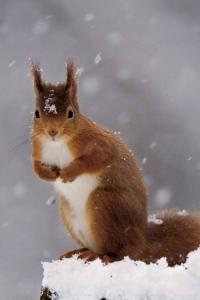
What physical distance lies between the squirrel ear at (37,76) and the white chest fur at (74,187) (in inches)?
5.6

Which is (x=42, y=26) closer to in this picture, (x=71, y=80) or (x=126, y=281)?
(x=71, y=80)

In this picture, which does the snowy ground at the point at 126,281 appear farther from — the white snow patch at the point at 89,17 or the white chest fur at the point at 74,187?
the white snow patch at the point at 89,17

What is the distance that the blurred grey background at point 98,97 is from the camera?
5.78m

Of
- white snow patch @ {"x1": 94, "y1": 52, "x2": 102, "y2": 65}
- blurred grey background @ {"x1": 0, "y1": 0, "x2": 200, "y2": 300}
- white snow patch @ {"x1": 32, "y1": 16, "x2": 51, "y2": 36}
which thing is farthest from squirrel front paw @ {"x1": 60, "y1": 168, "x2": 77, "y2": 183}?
white snow patch @ {"x1": 32, "y1": 16, "x2": 51, "y2": 36}

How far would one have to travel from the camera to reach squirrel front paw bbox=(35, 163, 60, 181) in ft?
7.91

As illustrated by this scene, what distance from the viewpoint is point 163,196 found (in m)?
5.56

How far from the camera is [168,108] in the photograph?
630 centimetres

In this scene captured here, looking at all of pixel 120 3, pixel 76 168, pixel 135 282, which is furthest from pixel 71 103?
pixel 120 3

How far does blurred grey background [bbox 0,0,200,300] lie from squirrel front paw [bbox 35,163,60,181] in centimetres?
277

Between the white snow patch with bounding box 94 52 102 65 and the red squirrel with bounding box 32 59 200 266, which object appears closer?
the red squirrel with bounding box 32 59 200 266

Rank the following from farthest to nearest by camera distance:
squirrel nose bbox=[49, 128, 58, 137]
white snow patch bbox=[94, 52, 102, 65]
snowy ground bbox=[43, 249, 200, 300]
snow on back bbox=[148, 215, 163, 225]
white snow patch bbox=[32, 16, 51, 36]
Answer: white snow patch bbox=[32, 16, 51, 36] → white snow patch bbox=[94, 52, 102, 65] → snow on back bbox=[148, 215, 163, 225] → squirrel nose bbox=[49, 128, 58, 137] → snowy ground bbox=[43, 249, 200, 300]

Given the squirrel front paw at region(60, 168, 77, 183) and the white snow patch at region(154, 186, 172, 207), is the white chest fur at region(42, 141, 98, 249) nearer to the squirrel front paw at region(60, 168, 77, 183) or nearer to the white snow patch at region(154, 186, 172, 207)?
the squirrel front paw at region(60, 168, 77, 183)

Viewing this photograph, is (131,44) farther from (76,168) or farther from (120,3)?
(76,168)

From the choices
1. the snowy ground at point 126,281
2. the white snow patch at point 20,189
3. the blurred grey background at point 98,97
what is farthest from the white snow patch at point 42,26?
the snowy ground at point 126,281
